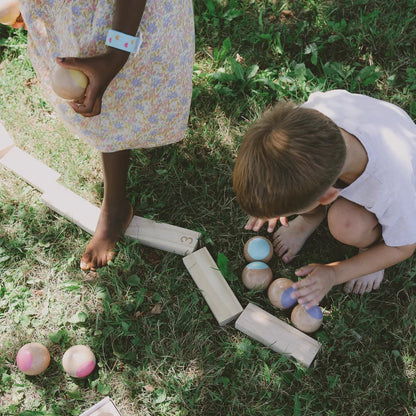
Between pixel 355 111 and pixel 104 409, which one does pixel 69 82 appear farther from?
pixel 104 409

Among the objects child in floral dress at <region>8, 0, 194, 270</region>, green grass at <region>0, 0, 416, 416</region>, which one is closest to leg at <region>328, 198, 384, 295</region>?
green grass at <region>0, 0, 416, 416</region>

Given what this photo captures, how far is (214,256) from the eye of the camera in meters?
2.70

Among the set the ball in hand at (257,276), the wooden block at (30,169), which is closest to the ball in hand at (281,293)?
the ball in hand at (257,276)

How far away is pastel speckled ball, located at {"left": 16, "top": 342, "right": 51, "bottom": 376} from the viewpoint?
7.59ft

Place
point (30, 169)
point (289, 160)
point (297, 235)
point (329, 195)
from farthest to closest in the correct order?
point (30, 169)
point (297, 235)
point (329, 195)
point (289, 160)

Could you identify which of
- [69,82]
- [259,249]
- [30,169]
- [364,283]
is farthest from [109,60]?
[364,283]

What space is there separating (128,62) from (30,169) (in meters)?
1.30

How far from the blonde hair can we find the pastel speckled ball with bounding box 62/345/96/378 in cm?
122

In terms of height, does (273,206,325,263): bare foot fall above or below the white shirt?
below

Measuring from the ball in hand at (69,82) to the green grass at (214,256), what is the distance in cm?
113

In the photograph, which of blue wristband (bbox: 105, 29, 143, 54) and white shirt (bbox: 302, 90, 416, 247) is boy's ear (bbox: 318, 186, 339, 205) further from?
blue wristband (bbox: 105, 29, 143, 54)

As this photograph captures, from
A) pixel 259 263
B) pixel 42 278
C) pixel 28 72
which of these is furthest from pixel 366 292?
A: pixel 28 72

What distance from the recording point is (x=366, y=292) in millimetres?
2543

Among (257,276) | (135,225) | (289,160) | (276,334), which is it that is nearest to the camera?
(289,160)
